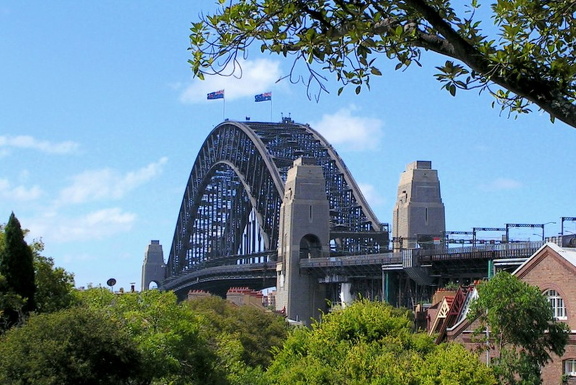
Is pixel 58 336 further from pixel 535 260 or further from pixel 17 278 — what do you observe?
pixel 535 260

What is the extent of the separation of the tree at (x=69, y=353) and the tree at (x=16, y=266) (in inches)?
259

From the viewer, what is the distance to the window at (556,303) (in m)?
63.1

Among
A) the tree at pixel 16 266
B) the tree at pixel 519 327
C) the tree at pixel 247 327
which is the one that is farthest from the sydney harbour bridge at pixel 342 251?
the tree at pixel 16 266

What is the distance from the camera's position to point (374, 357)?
49719 millimetres

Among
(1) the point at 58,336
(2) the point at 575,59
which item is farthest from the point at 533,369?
(2) the point at 575,59

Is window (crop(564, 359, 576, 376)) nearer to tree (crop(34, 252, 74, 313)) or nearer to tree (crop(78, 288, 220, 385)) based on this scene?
tree (crop(78, 288, 220, 385))

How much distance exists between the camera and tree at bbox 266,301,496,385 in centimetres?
4806

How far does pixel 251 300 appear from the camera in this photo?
14125cm

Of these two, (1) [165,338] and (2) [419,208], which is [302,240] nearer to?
(2) [419,208]

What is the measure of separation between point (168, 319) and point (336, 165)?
456 ft

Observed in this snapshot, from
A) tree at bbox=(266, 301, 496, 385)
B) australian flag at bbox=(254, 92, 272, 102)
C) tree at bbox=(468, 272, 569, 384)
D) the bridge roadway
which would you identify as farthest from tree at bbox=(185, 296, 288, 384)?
australian flag at bbox=(254, 92, 272, 102)

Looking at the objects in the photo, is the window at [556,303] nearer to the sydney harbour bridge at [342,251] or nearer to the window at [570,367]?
the window at [570,367]

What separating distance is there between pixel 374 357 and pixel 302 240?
108m

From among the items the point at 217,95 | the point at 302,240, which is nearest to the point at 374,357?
the point at 302,240
